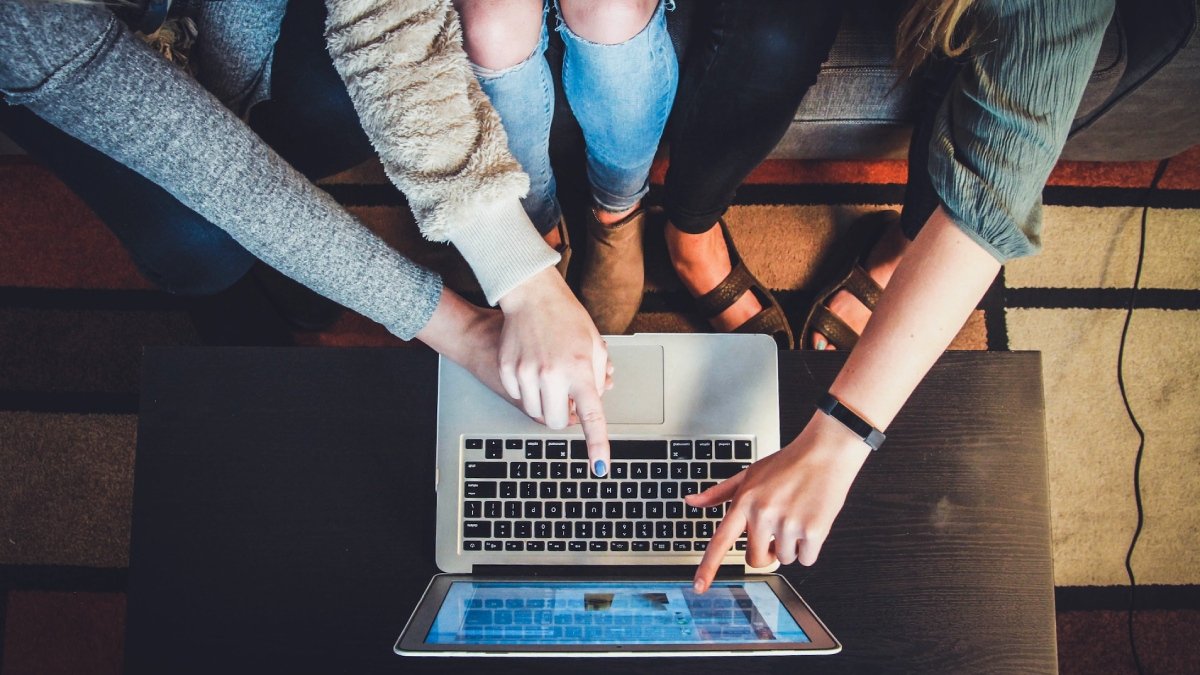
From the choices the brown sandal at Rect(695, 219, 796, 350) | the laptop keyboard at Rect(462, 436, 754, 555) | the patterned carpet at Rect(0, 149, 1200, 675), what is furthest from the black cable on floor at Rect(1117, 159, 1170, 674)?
the laptop keyboard at Rect(462, 436, 754, 555)

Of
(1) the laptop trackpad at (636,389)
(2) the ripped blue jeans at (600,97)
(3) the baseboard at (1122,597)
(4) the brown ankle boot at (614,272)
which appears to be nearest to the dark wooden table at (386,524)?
(1) the laptop trackpad at (636,389)

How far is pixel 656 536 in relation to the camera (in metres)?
0.70

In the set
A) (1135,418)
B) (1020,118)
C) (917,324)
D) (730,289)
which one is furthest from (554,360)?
(1135,418)

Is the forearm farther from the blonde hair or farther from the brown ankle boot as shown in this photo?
the brown ankle boot

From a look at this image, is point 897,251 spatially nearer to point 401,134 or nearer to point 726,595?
point 726,595

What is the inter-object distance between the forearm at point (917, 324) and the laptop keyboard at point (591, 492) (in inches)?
5.0

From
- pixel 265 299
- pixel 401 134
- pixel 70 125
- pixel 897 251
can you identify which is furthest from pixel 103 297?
pixel 897 251

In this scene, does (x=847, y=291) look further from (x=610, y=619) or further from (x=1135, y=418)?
(x=610, y=619)

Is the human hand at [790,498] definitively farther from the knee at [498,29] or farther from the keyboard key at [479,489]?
the knee at [498,29]

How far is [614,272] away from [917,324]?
0.57m

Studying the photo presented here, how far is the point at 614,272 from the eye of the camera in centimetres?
114

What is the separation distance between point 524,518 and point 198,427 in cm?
35

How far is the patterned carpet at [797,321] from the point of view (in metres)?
1.21

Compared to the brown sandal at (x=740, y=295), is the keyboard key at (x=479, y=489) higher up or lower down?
higher up
